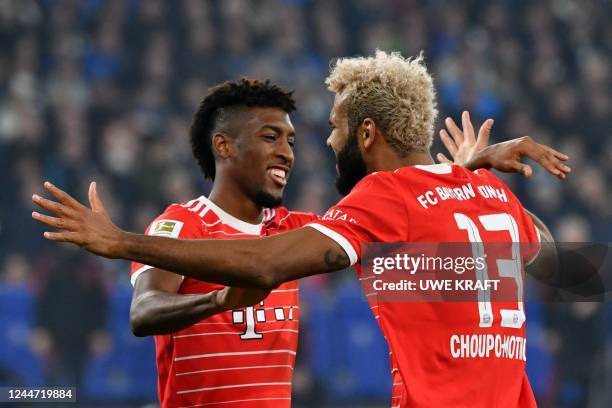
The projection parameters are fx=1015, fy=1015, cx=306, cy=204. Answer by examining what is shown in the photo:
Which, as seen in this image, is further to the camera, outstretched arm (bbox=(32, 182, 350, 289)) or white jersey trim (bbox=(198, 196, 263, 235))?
white jersey trim (bbox=(198, 196, 263, 235))

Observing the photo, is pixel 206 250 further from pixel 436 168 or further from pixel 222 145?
pixel 222 145

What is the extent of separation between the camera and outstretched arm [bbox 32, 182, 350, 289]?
295 centimetres

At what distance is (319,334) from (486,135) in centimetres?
442

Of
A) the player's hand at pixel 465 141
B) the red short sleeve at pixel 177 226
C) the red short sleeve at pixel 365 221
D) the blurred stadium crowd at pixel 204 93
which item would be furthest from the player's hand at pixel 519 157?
the blurred stadium crowd at pixel 204 93

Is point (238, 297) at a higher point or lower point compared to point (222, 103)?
lower

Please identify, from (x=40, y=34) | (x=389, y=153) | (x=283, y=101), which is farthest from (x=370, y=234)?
(x=40, y=34)

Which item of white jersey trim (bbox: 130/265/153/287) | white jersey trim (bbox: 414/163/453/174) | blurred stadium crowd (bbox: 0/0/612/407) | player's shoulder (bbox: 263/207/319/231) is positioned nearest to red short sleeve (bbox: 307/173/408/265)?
white jersey trim (bbox: 414/163/453/174)

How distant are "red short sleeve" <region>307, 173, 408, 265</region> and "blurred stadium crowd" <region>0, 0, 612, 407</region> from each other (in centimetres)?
522

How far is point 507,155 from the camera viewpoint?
4.16 metres

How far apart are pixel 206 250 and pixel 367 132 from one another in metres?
0.87

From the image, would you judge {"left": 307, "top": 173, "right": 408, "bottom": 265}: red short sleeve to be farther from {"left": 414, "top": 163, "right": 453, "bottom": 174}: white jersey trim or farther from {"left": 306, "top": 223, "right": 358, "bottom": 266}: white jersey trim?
{"left": 414, "top": 163, "right": 453, "bottom": 174}: white jersey trim

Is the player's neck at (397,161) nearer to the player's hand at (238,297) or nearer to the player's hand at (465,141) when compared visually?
the player's hand at (238,297)

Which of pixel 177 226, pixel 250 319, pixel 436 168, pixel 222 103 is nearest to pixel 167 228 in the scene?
pixel 177 226

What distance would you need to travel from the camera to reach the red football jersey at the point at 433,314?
3326mm
